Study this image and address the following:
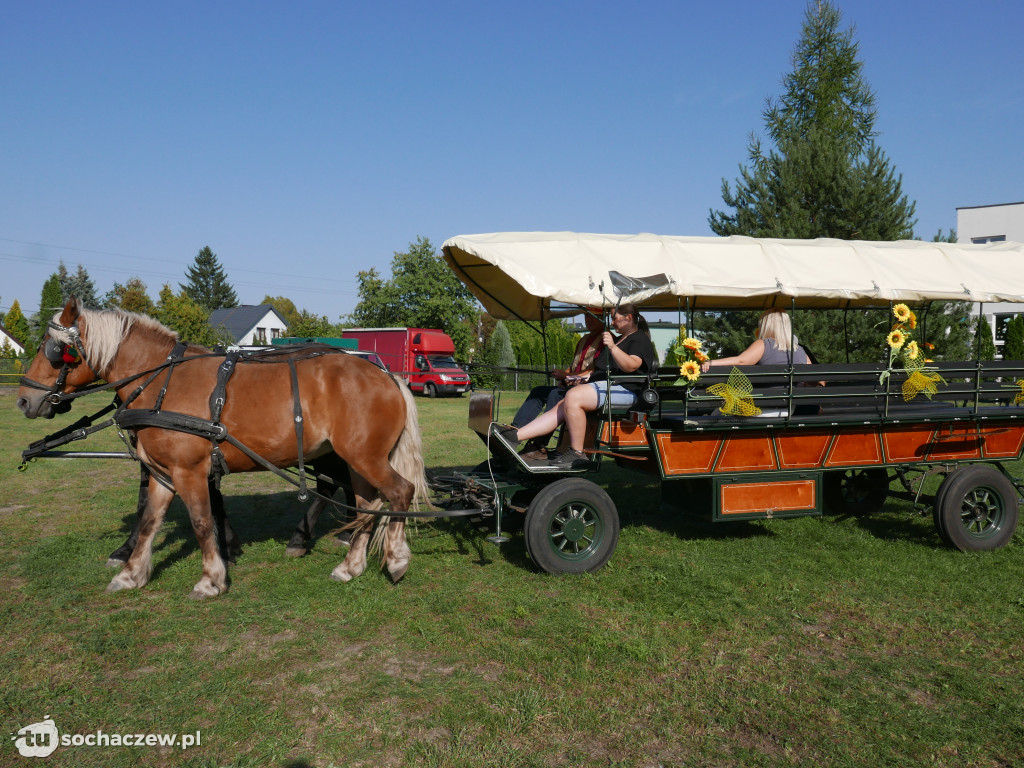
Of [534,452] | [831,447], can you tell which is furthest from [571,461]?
[831,447]

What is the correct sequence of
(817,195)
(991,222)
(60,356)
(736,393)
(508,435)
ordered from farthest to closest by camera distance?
(991,222) → (817,195) → (508,435) → (736,393) → (60,356)

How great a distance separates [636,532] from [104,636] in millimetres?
4404

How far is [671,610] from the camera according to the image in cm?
475

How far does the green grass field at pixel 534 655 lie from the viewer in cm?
316

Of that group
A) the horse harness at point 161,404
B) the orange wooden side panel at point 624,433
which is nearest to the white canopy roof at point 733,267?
the orange wooden side panel at point 624,433

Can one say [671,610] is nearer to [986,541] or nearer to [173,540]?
[986,541]

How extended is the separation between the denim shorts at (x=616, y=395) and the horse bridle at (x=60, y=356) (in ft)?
12.5

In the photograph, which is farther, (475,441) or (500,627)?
(475,441)

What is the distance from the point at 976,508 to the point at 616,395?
335 cm

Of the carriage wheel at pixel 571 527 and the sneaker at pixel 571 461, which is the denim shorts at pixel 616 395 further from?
the carriage wheel at pixel 571 527

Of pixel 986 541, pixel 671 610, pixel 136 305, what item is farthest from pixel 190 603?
pixel 136 305

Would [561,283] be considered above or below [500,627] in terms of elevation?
above

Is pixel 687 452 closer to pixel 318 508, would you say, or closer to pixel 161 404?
pixel 318 508

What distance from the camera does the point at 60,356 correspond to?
17.2 feet
